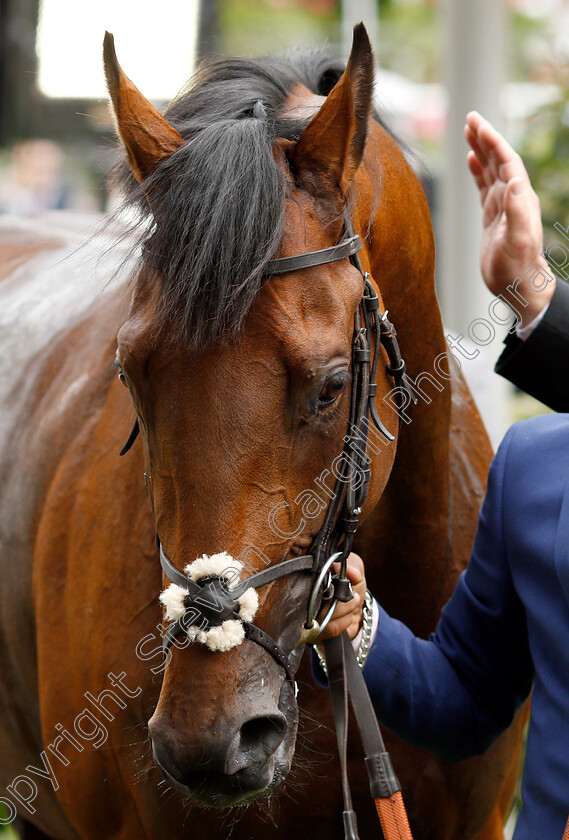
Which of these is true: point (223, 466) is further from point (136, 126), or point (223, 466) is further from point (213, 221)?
point (136, 126)

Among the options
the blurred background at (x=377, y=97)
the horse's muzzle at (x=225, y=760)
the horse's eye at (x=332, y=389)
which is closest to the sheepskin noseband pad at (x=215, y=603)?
the horse's muzzle at (x=225, y=760)

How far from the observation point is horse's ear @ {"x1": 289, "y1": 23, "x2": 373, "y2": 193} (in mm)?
1553

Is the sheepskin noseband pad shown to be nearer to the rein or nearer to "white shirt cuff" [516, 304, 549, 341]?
the rein

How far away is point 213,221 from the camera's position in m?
1.44

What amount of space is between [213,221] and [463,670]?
1065mm

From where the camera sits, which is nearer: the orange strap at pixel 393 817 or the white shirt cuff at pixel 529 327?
the orange strap at pixel 393 817

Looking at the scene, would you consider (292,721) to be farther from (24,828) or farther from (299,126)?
(24,828)

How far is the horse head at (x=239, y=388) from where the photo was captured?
1415 millimetres

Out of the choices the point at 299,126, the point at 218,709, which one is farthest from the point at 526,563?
the point at 299,126

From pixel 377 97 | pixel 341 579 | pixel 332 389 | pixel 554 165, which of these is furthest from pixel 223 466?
pixel 554 165

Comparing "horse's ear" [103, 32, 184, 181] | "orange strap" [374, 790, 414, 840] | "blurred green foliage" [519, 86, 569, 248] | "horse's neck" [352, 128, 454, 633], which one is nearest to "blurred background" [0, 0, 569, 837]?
"blurred green foliage" [519, 86, 569, 248]

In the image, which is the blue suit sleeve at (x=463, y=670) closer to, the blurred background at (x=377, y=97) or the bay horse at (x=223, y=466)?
the bay horse at (x=223, y=466)

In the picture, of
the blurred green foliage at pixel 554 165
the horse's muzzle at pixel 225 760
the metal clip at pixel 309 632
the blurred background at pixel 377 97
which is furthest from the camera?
the blurred green foliage at pixel 554 165

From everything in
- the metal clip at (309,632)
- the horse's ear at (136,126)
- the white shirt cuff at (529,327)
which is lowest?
the metal clip at (309,632)
